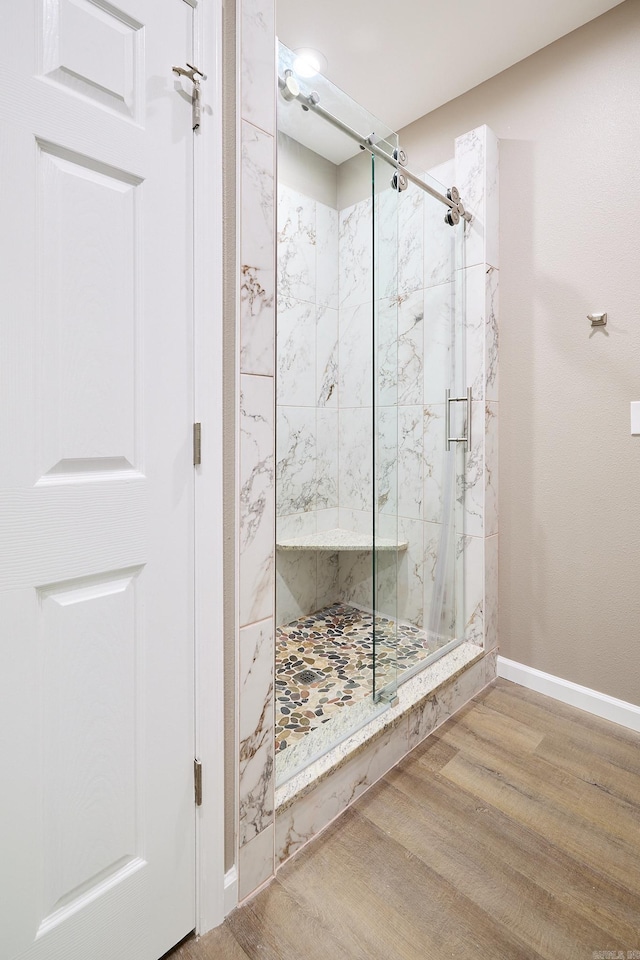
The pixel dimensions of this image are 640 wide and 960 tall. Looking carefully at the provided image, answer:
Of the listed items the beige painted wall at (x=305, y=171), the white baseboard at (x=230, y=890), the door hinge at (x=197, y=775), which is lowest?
the white baseboard at (x=230, y=890)

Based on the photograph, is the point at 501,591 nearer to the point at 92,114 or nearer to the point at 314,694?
the point at 314,694

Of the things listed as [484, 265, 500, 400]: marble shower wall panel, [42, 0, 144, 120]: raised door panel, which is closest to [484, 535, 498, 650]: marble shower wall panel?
[484, 265, 500, 400]: marble shower wall panel

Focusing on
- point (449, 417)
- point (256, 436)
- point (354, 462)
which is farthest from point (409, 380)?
point (256, 436)

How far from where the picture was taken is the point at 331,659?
2115 millimetres

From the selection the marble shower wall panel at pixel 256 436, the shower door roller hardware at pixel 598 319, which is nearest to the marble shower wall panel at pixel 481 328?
the shower door roller hardware at pixel 598 319

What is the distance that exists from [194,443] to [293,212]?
157 centimetres

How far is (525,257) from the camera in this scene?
6.88ft

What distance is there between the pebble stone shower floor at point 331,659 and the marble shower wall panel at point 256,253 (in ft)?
3.93

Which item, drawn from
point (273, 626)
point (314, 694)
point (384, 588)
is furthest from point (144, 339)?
point (314, 694)

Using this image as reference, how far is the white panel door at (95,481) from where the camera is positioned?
766mm

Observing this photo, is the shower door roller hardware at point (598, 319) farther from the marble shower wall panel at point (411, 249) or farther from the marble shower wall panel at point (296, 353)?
the marble shower wall panel at point (296, 353)

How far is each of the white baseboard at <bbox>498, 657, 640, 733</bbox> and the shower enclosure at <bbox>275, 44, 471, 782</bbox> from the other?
0.32m

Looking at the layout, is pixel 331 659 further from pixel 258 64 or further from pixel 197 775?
pixel 258 64

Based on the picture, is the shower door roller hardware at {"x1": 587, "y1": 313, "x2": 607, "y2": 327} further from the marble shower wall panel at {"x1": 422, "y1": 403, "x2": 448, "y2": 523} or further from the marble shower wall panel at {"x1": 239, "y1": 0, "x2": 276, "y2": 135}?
the marble shower wall panel at {"x1": 239, "y1": 0, "x2": 276, "y2": 135}
